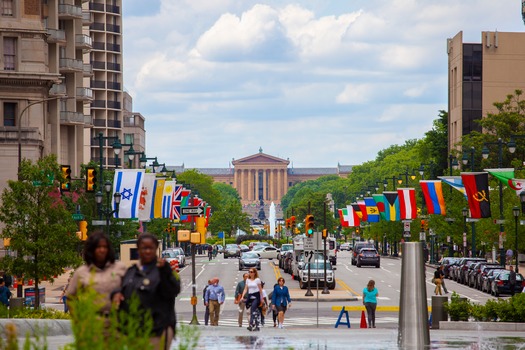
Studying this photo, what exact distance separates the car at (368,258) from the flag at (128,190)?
133ft

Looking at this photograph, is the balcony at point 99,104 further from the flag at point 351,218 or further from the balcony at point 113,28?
the flag at point 351,218

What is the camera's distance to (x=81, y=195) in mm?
70188

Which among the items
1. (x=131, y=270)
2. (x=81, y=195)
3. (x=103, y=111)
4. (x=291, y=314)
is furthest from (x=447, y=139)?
(x=131, y=270)

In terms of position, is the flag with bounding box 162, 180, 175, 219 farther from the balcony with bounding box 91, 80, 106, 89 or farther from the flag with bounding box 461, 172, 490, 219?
the balcony with bounding box 91, 80, 106, 89

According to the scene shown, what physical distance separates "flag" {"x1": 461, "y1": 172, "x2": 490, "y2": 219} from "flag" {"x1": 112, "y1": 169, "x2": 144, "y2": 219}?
1476 centimetres

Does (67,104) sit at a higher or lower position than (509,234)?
higher

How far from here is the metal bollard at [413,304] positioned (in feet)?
76.5

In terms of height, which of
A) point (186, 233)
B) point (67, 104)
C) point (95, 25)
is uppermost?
point (95, 25)

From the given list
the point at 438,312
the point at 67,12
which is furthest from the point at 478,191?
the point at 67,12

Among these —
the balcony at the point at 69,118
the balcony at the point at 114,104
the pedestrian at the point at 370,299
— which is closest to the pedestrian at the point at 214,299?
the pedestrian at the point at 370,299

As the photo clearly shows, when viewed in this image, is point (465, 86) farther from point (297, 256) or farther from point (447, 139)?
point (297, 256)

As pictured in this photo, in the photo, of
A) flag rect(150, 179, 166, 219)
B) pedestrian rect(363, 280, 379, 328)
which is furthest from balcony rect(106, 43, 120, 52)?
pedestrian rect(363, 280, 379, 328)

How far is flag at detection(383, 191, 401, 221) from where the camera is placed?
A: 7669cm

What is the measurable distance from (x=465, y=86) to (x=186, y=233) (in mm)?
82886
